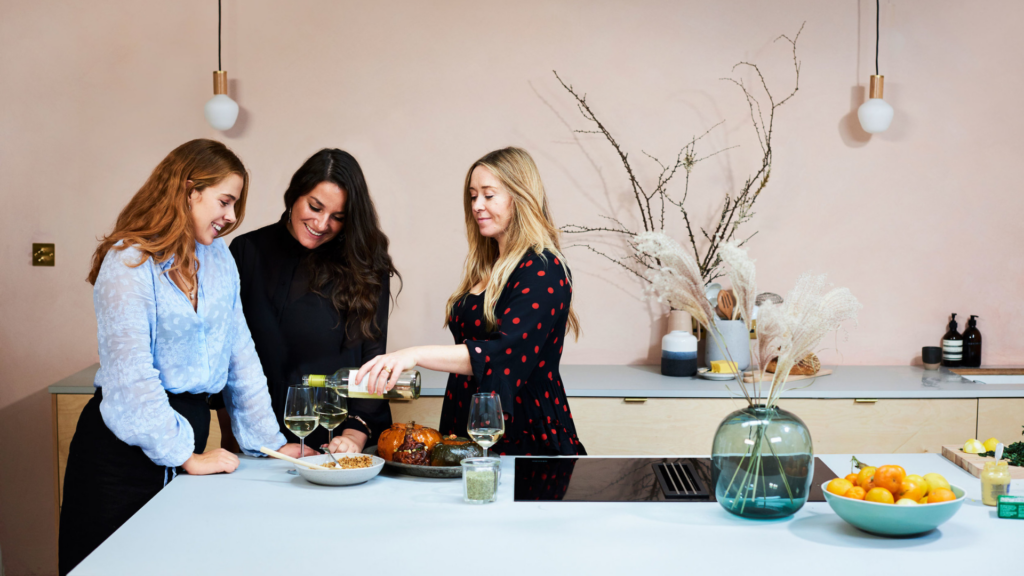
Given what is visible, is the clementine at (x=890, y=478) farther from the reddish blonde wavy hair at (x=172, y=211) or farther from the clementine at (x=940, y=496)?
the reddish blonde wavy hair at (x=172, y=211)

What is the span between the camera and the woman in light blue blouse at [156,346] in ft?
5.40

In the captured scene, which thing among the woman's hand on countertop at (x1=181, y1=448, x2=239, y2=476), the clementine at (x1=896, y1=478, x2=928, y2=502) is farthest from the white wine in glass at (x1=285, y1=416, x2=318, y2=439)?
the clementine at (x1=896, y1=478, x2=928, y2=502)

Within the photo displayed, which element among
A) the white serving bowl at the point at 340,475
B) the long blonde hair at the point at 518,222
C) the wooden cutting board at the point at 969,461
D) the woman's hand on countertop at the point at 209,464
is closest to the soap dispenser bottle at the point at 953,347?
the wooden cutting board at the point at 969,461

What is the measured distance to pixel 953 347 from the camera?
3418mm

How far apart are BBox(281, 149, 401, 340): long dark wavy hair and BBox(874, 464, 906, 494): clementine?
4.52 ft

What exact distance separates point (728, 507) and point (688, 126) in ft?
7.62

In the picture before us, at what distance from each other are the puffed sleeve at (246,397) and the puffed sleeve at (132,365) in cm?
24

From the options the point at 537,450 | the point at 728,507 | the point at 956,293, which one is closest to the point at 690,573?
the point at 728,507

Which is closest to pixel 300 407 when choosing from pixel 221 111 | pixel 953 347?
pixel 221 111

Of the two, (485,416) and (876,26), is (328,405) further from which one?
(876,26)

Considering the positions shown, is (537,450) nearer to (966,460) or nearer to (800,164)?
(966,460)

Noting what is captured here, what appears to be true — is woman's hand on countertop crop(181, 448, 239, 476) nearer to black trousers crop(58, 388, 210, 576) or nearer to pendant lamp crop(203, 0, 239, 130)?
black trousers crop(58, 388, 210, 576)

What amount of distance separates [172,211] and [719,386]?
6.75 ft

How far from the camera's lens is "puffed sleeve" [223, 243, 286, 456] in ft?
6.31
